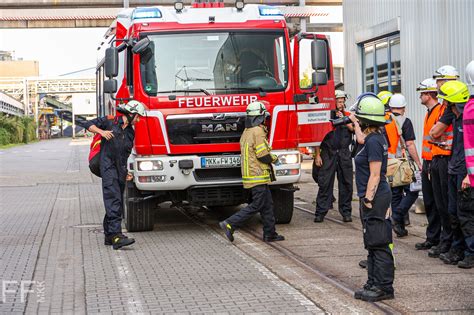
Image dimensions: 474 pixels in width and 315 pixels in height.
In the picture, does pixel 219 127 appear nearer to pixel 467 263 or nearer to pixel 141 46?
pixel 141 46

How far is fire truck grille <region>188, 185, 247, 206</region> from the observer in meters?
11.1

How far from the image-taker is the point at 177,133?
35.8 ft

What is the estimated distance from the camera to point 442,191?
340 inches

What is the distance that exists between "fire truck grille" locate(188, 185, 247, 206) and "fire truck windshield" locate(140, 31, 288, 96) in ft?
4.51

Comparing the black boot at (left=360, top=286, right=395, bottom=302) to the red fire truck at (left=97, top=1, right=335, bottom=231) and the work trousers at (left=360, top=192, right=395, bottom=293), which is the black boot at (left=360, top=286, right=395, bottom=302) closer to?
the work trousers at (left=360, top=192, right=395, bottom=293)

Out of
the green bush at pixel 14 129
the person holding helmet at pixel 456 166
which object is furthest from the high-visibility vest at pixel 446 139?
the green bush at pixel 14 129

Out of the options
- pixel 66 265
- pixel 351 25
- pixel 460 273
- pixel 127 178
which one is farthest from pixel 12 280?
pixel 351 25

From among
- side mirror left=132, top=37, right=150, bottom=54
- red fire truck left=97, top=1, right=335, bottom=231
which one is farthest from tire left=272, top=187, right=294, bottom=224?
side mirror left=132, top=37, right=150, bottom=54

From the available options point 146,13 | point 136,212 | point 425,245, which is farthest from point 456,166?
point 146,13

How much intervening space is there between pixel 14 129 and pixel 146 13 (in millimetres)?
58827

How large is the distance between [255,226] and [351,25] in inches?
378

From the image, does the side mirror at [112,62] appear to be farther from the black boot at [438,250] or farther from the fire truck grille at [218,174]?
the black boot at [438,250]

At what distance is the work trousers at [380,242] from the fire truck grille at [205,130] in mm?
4263

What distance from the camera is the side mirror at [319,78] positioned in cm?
1092
